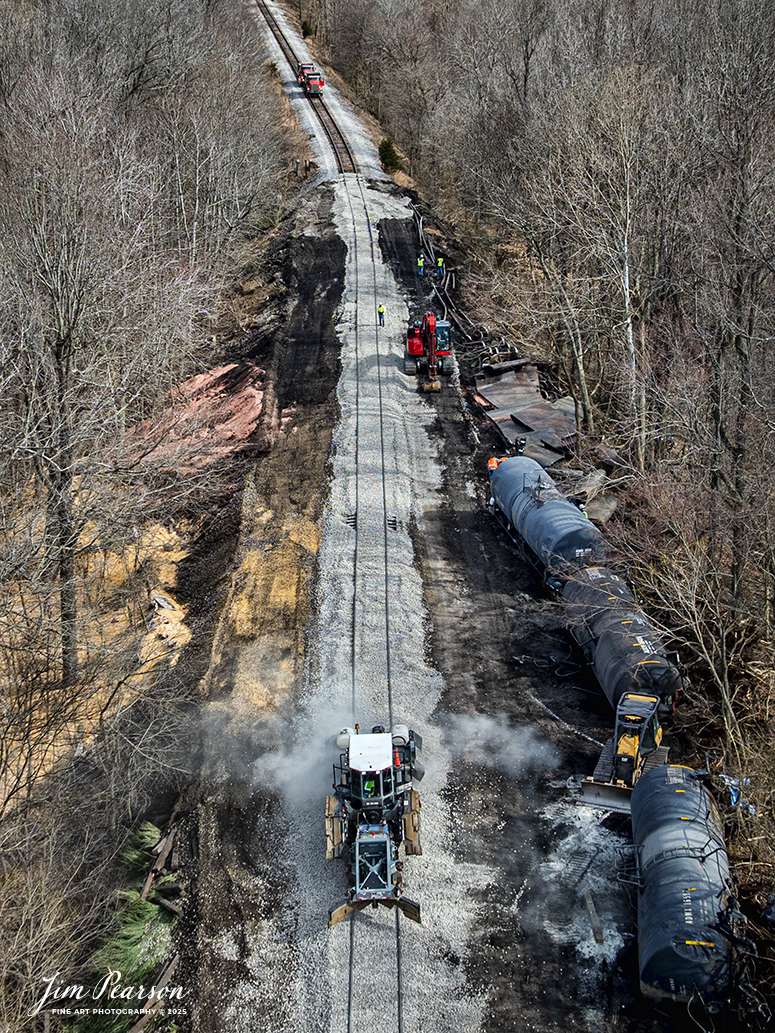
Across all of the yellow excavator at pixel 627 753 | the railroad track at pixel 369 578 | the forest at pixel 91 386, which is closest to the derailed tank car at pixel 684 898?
the yellow excavator at pixel 627 753

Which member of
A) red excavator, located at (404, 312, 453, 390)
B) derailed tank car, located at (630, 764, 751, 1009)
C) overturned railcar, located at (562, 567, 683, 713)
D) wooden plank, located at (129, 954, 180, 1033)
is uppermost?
red excavator, located at (404, 312, 453, 390)

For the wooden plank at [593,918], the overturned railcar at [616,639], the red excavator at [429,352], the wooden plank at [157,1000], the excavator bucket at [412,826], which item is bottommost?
the wooden plank at [157,1000]

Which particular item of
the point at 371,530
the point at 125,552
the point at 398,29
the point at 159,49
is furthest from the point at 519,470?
the point at 398,29

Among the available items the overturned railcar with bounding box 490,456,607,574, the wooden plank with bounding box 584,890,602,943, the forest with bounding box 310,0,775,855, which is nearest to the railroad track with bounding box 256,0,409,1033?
the wooden plank with bounding box 584,890,602,943

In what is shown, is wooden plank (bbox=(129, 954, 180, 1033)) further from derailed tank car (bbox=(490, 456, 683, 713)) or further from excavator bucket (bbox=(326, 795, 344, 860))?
derailed tank car (bbox=(490, 456, 683, 713))

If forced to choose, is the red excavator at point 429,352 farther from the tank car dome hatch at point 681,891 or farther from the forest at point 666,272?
the tank car dome hatch at point 681,891

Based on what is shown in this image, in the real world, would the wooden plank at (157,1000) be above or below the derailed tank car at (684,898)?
below
